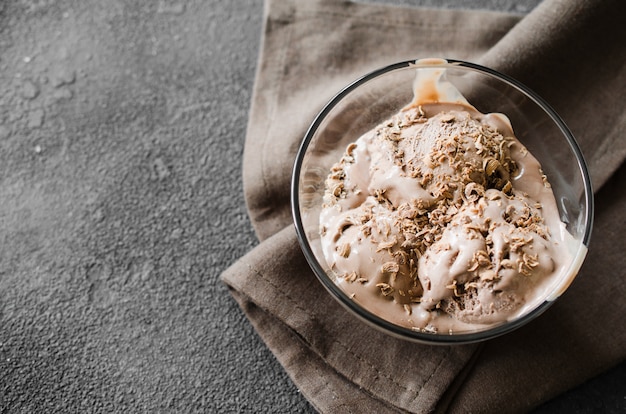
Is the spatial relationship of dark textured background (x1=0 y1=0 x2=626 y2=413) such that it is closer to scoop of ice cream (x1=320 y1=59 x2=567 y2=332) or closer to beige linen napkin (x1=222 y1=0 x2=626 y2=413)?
beige linen napkin (x1=222 y1=0 x2=626 y2=413)

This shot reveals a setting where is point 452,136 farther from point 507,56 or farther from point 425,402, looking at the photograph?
point 425,402

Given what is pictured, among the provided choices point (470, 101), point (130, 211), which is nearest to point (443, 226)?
point (470, 101)

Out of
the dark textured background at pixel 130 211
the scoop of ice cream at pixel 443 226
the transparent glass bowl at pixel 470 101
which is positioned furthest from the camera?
the dark textured background at pixel 130 211

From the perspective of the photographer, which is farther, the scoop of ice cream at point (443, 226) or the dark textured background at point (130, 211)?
the dark textured background at point (130, 211)

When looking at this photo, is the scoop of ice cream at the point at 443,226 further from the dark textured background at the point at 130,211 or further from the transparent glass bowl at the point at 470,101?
the dark textured background at the point at 130,211

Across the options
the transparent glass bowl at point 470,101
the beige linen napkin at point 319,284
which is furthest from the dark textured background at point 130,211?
the transparent glass bowl at point 470,101

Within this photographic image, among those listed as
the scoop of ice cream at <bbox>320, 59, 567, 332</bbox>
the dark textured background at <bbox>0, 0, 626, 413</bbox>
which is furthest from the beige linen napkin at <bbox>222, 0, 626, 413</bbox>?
the scoop of ice cream at <bbox>320, 59, 567, 332</bbox>

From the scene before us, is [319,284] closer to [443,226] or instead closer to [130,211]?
[443,226]
